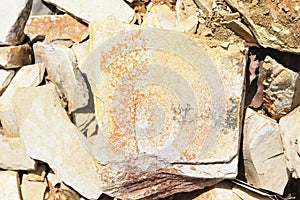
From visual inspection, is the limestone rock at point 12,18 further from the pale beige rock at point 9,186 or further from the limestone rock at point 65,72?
the pale beige rock at point 9,186

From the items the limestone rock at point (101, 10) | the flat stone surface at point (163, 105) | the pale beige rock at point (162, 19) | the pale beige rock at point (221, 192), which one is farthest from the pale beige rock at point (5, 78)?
the pale beige rock at point (221, 192)

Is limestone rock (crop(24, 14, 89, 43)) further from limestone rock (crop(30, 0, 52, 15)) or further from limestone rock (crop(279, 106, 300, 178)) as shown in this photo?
limestone rock (crop(279, 106, 300, 178))

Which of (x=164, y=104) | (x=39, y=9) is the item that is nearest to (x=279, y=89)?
(x=164, y=104)

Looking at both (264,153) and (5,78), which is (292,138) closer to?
(264,153)

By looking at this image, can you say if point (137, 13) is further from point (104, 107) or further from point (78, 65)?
point (104, 107)

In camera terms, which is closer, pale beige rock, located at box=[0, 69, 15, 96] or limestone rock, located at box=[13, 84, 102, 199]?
limestone rock, located at box=[13, 84, 102, 199]

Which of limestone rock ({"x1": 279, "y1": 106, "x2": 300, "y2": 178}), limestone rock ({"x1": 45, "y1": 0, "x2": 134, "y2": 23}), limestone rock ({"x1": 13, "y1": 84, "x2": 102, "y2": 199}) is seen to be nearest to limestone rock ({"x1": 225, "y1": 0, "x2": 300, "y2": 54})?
limestone rock ({"x1": 279, "y1": 106, "x2": 300, "y2": 178})

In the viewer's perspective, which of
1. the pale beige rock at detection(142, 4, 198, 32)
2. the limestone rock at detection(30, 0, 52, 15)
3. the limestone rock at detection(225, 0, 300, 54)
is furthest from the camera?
the limestone rock at detection(30, 0, 52, 15)
